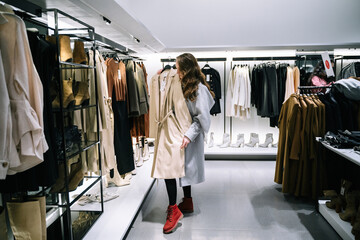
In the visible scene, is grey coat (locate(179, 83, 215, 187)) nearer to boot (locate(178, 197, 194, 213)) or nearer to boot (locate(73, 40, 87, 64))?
boot (locate(178, 197, 194, 213))

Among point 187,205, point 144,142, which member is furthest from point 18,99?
point 144,142

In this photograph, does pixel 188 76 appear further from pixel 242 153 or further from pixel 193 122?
pixel 242 153

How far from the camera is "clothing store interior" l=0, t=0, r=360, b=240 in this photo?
57.4 inches

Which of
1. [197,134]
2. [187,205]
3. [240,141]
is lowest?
[187,205]

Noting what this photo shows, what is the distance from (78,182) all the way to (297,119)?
2.37m

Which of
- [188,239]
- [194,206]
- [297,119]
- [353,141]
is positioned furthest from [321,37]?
[188,239]

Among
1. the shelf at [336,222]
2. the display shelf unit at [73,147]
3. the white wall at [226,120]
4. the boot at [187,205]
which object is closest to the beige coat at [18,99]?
the display shelf unit at [73,147]


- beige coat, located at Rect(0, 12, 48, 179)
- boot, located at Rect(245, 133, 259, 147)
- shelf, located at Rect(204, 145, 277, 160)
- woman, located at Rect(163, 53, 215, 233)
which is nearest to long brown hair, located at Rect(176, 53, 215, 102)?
woman, located at Rect(163, 53, 215, 233)

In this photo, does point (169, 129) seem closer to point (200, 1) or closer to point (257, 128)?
point (257, 128)

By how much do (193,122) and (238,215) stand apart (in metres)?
1.18

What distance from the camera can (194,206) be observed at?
122 inches

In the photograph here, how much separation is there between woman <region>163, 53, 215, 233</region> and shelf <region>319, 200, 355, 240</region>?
1300mm

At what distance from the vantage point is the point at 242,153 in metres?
5.02

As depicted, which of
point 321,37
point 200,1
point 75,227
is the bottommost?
point 75,227
